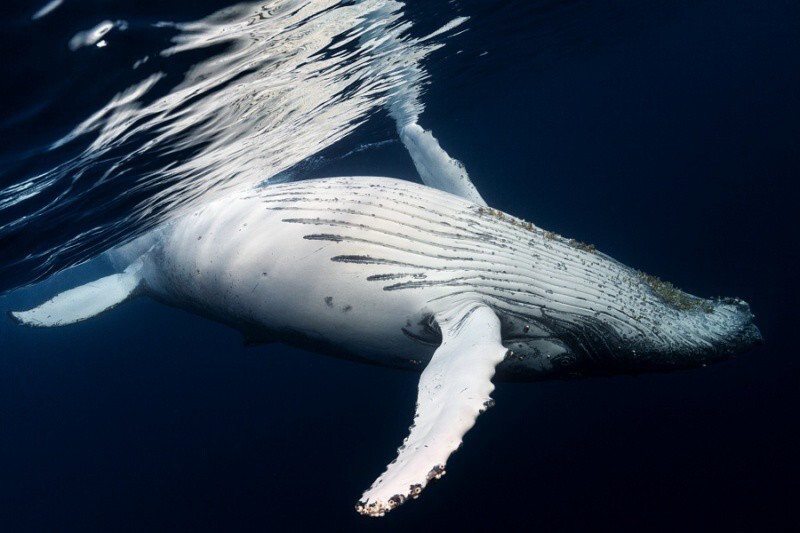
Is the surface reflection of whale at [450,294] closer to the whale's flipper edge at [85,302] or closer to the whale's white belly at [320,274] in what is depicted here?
the whale's white belly at [320,274]

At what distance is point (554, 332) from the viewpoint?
4.15 meters

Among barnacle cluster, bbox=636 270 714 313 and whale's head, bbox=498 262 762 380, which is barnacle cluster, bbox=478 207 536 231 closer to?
whale's head, bbox=498 262 762 380

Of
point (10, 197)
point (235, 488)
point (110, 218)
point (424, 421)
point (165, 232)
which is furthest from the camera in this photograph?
point (235, 488)

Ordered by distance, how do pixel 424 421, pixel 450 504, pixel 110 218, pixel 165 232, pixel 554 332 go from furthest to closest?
1. pixel 450 504
2. pixel 110 218
3. pixel 165 232
4. pixel 554 332
5. pixel 424 421

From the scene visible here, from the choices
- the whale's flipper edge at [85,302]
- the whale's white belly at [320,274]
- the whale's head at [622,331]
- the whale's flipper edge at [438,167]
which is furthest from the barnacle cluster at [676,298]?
the whale's flipper edge at [85,302]

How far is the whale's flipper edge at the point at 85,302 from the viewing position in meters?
8.02

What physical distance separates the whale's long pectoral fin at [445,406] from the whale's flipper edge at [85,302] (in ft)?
22.3

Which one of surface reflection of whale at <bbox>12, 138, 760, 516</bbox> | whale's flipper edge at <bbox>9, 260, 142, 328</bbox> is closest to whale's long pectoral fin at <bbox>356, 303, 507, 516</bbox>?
surface reflection of whale at <bbox>12, 138, 760, 516</bbox>

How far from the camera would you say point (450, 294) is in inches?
165

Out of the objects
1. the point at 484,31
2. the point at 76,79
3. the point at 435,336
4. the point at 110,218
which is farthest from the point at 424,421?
the point at 484,31

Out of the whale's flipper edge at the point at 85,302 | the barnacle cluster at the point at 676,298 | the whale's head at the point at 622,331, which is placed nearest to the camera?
the whale's head at the point at 622,331

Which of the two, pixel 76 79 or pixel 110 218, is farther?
pixel 110 218

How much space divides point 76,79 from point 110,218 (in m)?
5.15

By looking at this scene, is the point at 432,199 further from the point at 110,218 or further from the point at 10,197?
the point at 110,218
